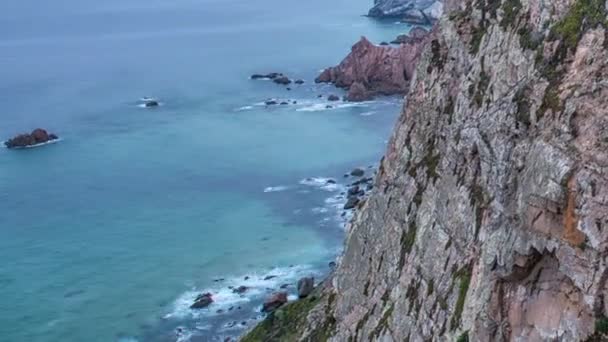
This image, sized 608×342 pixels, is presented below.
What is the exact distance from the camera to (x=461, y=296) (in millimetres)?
22484

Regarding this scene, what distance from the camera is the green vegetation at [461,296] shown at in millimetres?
22234

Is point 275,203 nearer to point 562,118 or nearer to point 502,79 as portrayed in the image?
point 502,79

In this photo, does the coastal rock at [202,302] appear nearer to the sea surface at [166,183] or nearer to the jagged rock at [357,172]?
the sea surface at [166,183]

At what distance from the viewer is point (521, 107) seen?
2038 cm

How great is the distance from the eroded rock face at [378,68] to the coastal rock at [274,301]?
68607 mm

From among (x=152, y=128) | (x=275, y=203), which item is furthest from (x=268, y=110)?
(x=275, y=203)

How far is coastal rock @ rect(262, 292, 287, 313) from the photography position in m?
63.9

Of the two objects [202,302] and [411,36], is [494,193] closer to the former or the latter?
[202,302]

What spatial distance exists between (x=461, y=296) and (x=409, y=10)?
174927 millimetres

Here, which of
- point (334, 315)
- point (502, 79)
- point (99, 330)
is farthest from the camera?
point (99, 330)

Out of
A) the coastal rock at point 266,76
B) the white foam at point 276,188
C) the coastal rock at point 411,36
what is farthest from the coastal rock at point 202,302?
the coastal rock at point 411,36

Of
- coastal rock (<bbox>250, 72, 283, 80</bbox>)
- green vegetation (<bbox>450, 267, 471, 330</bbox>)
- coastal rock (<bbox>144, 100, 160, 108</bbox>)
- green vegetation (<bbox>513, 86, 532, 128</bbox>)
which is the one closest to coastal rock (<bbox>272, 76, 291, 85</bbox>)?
coastal rock (<bbox>250, 72, 283, 80</bbox>)

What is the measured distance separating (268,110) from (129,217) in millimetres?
41296

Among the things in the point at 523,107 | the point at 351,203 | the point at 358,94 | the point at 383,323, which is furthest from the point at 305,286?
the point at 358,94
